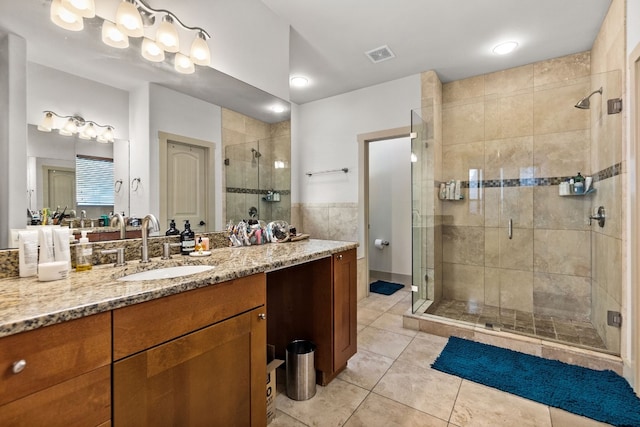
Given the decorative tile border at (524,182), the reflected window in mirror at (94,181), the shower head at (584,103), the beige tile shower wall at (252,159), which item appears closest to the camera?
the reflected window in mirror at (94,181)

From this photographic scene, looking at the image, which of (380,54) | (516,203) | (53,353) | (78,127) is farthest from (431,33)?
(53,353)

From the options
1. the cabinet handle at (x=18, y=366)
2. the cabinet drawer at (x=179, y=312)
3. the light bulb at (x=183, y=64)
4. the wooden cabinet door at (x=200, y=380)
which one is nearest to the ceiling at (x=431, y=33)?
the light bulb at (x=183, y=64)

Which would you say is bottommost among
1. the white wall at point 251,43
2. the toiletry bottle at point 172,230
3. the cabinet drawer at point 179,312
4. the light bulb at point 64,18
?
the cabinet drawer at point 179,312

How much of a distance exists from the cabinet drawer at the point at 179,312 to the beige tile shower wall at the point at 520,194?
275 cm

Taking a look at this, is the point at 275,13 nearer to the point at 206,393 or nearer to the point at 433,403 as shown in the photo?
the point at 206,393

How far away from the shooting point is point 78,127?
4.34 ft

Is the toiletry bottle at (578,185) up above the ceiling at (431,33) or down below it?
below

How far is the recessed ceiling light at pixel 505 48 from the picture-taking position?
2570mm

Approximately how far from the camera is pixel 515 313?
285 centimetres

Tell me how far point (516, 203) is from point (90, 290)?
11.2 feet

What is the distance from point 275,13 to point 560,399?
3.20 metres

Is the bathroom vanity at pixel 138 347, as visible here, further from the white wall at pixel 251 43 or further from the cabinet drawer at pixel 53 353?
the white wall at pixel 251 43

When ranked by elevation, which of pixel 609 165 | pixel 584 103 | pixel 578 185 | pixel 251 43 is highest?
pixel 251 43

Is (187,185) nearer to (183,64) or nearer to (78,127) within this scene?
(78,127)
